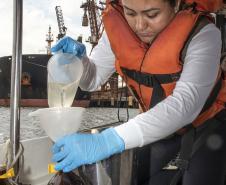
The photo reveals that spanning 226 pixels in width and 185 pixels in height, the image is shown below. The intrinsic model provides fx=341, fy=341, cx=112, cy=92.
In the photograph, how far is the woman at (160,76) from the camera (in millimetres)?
1371

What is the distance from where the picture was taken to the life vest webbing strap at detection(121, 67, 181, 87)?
1861mm

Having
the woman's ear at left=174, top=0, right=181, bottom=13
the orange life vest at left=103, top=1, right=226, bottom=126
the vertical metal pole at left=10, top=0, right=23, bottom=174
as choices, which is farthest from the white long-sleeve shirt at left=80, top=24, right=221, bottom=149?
the vertical metal pole at left=10, top=0, right=23, bottom=174

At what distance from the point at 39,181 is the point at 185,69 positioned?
149 centimetres

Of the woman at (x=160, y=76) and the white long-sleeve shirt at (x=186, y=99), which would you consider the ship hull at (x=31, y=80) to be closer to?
the woman at (x=160, y=76)

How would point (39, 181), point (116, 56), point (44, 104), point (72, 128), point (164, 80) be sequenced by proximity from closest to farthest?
point (72, 128)
point (164, 80)
point (116, 56)
point (39, 181)
point (44, 104)

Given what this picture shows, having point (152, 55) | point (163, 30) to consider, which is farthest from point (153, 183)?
point (163, 30)

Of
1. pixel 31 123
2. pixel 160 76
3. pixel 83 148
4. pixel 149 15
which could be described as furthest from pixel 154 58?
pixel 31 123

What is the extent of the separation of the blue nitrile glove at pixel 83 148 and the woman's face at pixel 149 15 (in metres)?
0.72

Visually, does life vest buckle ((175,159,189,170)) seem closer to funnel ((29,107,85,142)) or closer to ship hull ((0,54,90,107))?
funnel ((29,107,85,142))

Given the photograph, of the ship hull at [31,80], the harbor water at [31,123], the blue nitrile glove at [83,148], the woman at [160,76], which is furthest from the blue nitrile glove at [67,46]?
the ship hull at [31,80]

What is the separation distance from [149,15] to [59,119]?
88 cm

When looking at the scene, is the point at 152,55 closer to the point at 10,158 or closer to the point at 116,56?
the point at 116,56

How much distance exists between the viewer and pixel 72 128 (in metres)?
1.15

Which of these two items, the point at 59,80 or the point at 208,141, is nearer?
the point at 59,80
